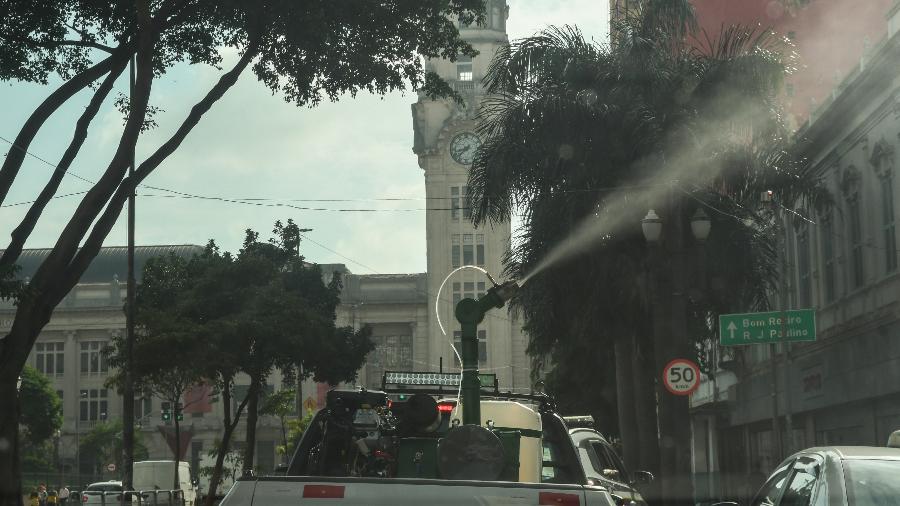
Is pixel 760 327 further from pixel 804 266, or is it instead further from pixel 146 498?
pixel 804 266

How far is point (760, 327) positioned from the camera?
2152cm

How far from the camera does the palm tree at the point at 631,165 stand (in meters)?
25.0

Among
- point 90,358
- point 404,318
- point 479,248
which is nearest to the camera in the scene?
point 90,358

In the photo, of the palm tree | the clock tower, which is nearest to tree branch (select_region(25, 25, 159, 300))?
the palm tree

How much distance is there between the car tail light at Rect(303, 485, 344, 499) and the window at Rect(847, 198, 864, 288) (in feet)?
83.4

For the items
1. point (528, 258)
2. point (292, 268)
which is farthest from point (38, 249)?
point (528, 258)

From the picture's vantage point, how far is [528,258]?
88.3ft

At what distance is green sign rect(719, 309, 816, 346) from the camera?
21.5 meters

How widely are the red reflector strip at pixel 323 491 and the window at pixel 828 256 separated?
2771 centimetres

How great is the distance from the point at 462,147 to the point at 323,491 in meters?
92.3

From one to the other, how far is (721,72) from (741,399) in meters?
20.1

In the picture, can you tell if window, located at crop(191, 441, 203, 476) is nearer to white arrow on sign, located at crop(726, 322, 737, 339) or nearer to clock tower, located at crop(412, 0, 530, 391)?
clock tower, located at crop(412, 0, 530, 391)

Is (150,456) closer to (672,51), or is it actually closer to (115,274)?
(115,274)

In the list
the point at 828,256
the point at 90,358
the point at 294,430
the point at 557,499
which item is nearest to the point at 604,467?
the point at 557,499
